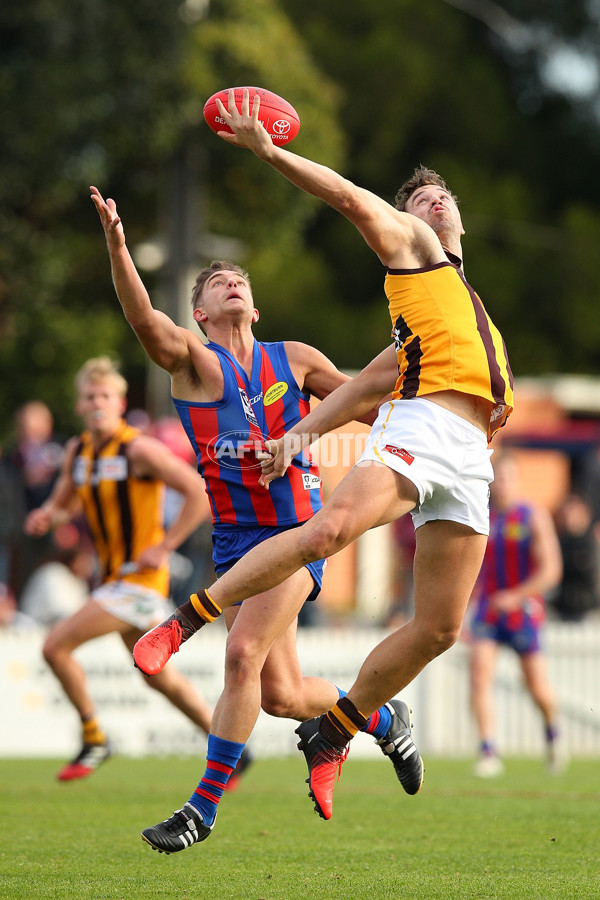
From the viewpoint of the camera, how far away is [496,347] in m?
5.64

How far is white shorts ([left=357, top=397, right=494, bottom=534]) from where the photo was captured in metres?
5.34

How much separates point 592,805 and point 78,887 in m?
3.92

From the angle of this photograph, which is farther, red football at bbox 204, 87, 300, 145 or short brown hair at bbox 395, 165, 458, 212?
short brown hair at bbox 395, 165, 458, 212

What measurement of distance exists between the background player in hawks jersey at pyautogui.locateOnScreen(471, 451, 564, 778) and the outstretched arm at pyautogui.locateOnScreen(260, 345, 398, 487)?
510 cm

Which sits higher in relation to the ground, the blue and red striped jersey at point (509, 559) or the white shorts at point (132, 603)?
the blue and red striped jersey at point (509, 559)

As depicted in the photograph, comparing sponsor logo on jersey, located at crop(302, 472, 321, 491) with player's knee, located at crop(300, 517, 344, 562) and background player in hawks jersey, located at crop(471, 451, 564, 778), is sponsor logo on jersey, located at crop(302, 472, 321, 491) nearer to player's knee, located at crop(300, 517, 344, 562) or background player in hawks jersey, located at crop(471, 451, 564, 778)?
player's knee, located at crop(300, 517, 344, 562)

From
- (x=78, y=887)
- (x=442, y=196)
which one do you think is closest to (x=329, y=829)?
(x=78, y=887)

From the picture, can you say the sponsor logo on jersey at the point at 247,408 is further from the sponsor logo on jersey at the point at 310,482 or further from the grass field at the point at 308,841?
the grass field at the point at 308,841

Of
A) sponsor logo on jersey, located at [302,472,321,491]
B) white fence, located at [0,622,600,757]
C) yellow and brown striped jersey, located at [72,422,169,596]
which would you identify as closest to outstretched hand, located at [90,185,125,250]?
sponsor logo on jersey, located at [302,472,321,491]

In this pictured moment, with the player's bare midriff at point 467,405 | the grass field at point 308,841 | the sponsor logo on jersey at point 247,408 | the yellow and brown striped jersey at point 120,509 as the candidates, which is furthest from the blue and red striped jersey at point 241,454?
the yellow and brown striped jersey at point 120,509

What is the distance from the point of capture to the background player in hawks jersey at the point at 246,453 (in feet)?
19.3

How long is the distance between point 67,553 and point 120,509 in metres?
5.13

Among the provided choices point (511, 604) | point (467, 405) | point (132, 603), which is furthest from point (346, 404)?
point (511, 604)

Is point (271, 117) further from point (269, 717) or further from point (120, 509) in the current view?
point (269, 717)
